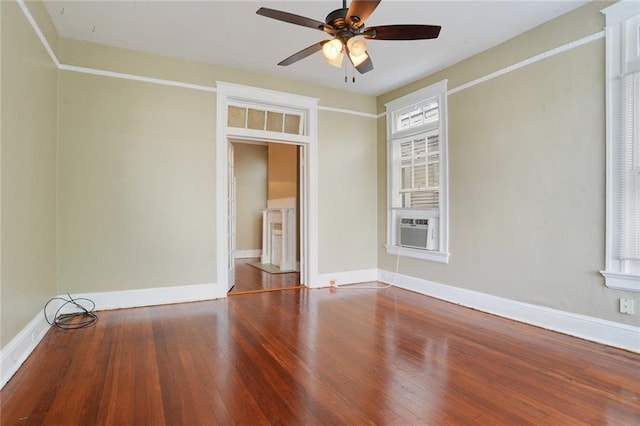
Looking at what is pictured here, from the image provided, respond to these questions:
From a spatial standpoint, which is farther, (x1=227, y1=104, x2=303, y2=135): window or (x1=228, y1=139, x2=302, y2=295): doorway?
(x1=228, y1=139, x2=302, y2=295): doorway

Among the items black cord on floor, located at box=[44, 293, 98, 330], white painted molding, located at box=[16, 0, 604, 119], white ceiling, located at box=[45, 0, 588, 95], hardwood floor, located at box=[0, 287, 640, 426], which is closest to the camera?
hardwood floor, located at box=[0, 287, 640, 426]

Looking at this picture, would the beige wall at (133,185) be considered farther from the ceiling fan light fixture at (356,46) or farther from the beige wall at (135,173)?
the ceiling fan light fixture at (356,46)

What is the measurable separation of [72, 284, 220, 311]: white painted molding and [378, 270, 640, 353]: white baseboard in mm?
2788

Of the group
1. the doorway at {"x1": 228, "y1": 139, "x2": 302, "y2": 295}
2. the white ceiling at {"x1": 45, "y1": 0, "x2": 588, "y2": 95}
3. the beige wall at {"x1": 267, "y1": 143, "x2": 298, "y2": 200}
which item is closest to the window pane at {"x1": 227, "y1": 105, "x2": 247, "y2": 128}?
the doorway at {"x1": 228, "y1": 139, "x2": 302, "y2": 295}

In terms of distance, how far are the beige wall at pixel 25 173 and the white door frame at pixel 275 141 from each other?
5.42 ft

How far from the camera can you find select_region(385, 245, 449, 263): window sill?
13.8 ft

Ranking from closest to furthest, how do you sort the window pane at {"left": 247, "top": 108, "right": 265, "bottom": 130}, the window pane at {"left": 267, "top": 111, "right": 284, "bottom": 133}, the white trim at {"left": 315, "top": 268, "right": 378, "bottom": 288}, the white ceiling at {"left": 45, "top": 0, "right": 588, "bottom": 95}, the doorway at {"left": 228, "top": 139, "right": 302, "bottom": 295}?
the white ceiling at {"left": 45, "top": 0, "right": 588, "bottom": 95}, the window pane at {"left": 247, "top": 108, "right": 265, "bottom": 130}, the window pane at {"left": 267, "top": 111, "right": 284, "bottom": 133}, the white trim at {"left": 315, "top": 268, "right": 378, "bottom": 288}, the doorway at {"left": 228, "top": 139, "right": 302, "bottom": 295}

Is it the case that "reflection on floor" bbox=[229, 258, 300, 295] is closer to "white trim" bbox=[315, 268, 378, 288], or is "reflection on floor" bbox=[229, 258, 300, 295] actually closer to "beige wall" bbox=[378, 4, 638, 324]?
"white trim" bbox=[315, 268, 378, 288]

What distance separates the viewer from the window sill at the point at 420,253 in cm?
420

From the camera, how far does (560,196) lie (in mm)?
3049

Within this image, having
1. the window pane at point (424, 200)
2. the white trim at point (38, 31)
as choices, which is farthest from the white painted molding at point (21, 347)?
the window pane at point (424, 200)

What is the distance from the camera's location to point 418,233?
4.49 meters

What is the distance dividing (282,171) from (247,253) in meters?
2.23

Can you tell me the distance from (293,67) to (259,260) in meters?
4.45
